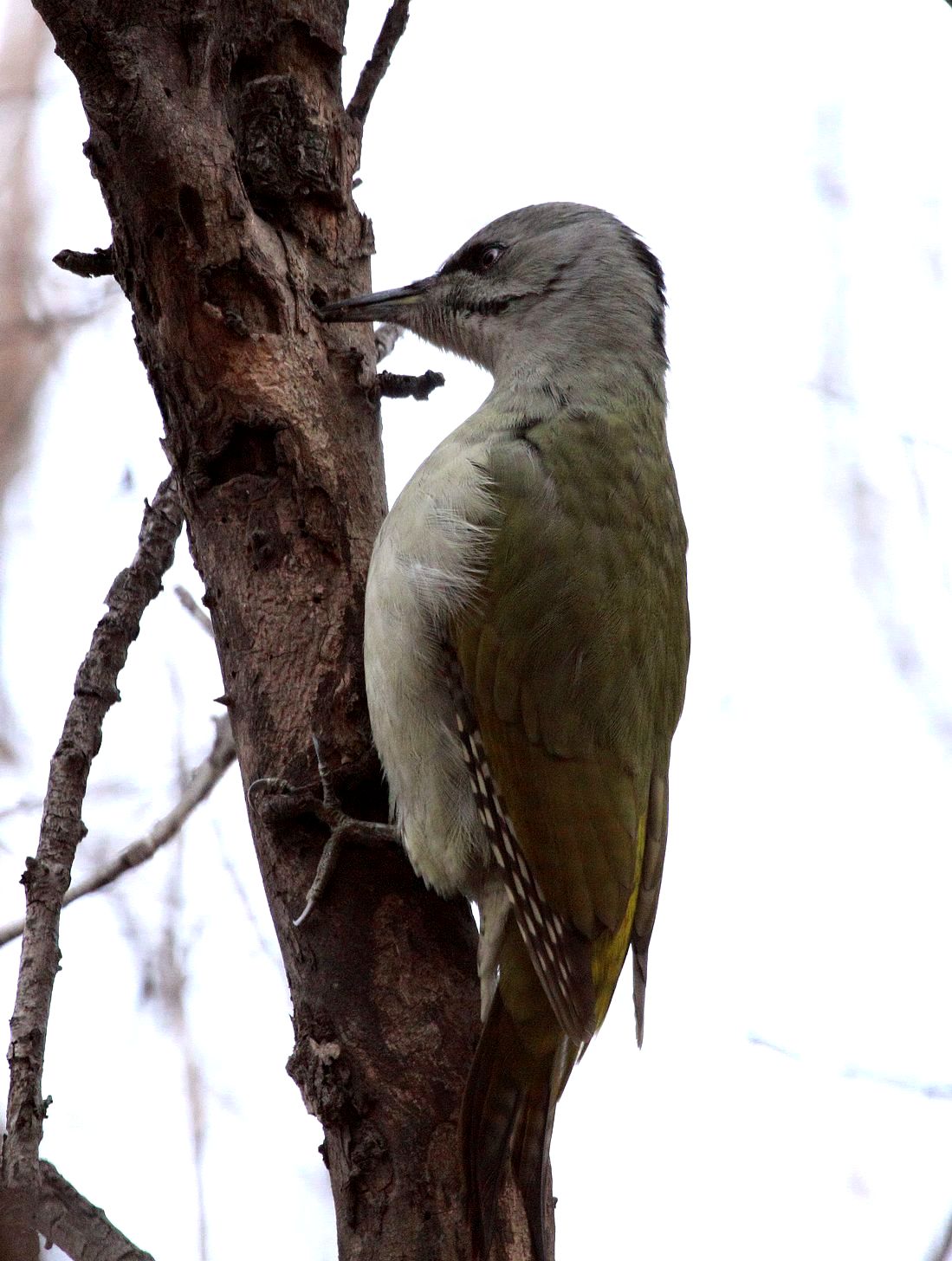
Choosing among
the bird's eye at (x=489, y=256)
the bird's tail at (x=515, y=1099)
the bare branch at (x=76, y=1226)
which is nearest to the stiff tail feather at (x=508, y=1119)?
the bird's tail at (x=515, y=1099)

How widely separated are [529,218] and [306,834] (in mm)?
2139

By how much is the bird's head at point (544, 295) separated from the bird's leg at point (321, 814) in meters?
1.49

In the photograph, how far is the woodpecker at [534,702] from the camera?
9.43ft

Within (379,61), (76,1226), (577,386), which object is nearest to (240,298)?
(379,61)

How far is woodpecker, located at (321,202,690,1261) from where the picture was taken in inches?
113

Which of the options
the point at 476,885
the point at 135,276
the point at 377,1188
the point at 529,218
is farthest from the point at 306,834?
the point at 529,218

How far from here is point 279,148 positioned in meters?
3.27

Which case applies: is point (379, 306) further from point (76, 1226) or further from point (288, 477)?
point (76, 1226)

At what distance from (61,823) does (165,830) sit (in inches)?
33.2

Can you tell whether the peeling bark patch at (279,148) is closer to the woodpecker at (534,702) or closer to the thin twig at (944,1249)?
the woodpecker at (534,702)

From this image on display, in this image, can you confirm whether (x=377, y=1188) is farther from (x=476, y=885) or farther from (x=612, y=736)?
(x=612, y=736)

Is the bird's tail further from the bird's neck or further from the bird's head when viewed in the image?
the bird's head

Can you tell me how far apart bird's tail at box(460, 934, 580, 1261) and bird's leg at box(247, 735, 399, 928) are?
0.38 m

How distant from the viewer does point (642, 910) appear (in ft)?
10.7
